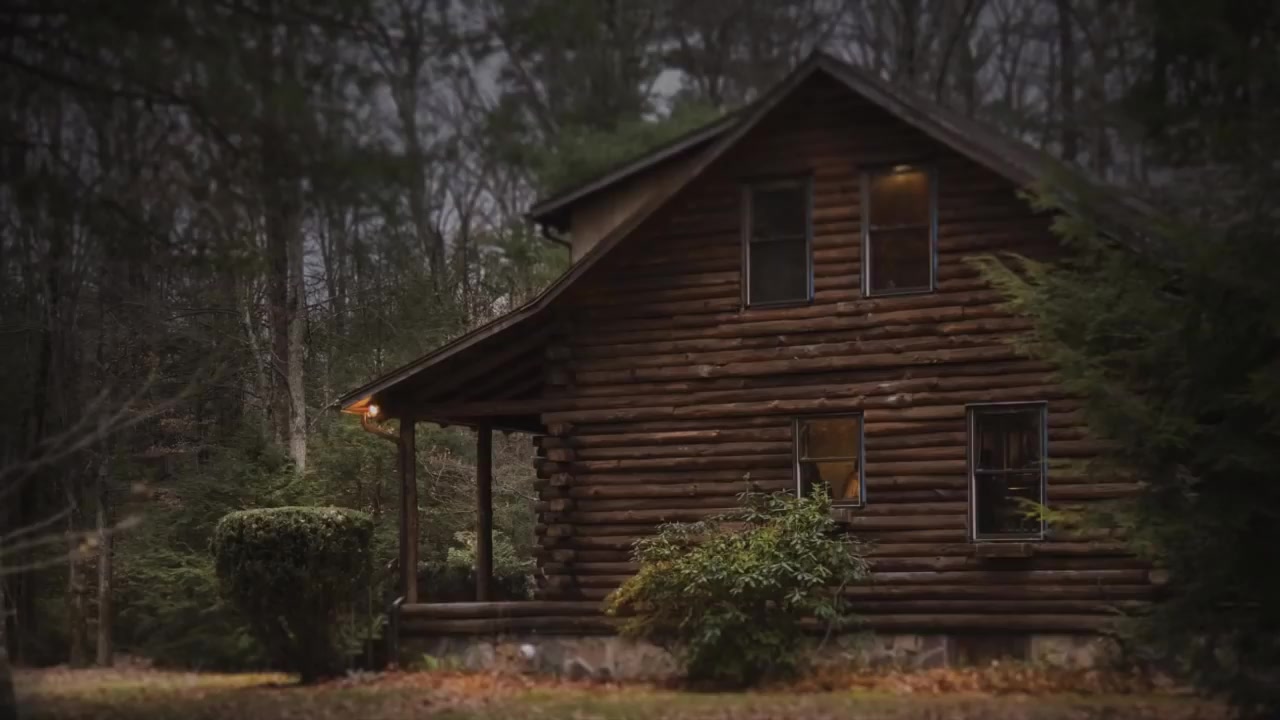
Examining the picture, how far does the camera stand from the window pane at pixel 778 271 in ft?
58.3

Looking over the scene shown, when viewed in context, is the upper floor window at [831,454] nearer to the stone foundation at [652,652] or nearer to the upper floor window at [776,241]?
the upper floor window at [776,241]

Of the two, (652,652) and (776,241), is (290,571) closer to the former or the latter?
(652,652)

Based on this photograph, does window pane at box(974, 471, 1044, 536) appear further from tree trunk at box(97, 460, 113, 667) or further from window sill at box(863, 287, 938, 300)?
tree trunk at box(97, 460, 113, 667)

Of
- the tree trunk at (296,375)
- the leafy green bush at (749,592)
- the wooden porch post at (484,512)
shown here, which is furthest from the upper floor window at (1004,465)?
the tree trunk at (296,375)

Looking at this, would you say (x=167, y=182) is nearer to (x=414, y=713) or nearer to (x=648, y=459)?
(x=414, y=713)

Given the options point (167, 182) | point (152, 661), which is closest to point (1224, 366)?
point (167, 182)

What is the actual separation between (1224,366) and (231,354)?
63.4ft

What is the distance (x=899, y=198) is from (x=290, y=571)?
8229mm

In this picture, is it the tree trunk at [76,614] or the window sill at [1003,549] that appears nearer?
the window sill at [1003,549]

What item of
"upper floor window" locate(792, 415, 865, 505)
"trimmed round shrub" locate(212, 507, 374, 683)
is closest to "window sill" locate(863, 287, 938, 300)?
"upper floor window" locate(792, 415, 865, 505)

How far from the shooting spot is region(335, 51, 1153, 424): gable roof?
16.5m

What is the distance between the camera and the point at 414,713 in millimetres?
13711

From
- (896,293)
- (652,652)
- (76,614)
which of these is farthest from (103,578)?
(896,293)

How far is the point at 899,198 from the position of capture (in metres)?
17.5
